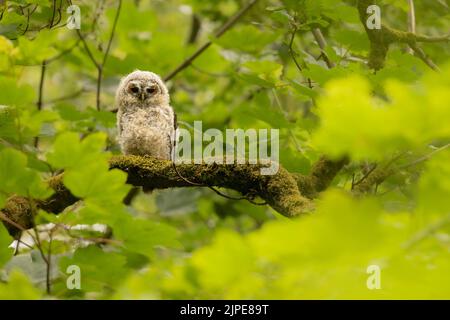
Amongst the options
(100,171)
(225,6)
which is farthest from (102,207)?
(225,6)

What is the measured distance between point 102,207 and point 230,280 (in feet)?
2.82

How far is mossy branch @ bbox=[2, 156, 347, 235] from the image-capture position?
3.22m

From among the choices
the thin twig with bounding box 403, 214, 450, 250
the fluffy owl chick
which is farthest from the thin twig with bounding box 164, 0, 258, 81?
the thin twig with bounding box 403, 214, 450, 250

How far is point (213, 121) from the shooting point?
6055 mm

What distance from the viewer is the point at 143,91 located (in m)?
4.96

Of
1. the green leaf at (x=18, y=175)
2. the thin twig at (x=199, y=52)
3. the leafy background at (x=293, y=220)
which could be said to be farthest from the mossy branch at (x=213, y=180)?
the thin twig at (x=199, y=52)

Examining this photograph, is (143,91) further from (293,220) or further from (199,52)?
(293,220)

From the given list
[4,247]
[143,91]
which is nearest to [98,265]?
[4,247]

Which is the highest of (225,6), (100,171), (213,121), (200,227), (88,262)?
(225,6)

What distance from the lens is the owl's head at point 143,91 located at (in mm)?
4953

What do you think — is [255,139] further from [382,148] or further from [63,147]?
[382,148]

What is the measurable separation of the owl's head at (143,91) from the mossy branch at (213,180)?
4.58 ft

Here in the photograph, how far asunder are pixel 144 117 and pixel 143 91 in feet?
0.86

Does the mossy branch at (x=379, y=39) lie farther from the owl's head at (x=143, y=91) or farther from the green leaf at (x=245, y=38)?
the owl's head at (x=143, y=91)
